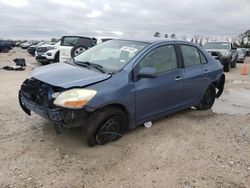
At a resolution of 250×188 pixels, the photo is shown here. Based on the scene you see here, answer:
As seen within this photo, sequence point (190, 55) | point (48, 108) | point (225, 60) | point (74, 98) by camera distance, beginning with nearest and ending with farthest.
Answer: point (74, 98) → point (48, 108) → point (190, 55) → point (225, 60)

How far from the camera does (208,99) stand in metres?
6.30

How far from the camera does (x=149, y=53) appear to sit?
4.68m

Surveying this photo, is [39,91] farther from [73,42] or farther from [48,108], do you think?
[73,42]

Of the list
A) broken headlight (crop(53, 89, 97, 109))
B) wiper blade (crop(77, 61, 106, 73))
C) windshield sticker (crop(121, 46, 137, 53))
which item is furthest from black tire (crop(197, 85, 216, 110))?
broken headlight (crop(53, 89, 97, 109))

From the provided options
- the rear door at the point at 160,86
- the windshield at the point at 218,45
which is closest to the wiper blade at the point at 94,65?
the rear door at the point at 160,86

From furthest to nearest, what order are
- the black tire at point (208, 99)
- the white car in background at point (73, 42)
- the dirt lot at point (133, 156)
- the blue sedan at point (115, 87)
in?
the white car in background at point (73, 42) → the black tire at point (208, 99) → the blue sedan at point (115, 87) → the dirt lot at point (133, 156)

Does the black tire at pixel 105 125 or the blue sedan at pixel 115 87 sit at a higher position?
the blue sedan at pixel 115 87

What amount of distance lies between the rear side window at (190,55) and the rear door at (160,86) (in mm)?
303

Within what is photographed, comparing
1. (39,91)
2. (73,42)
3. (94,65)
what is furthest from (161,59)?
(73,42)

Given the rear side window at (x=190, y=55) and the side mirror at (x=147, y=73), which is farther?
the rear side window at (x=190, y=55)

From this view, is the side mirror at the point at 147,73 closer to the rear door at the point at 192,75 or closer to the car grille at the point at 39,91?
the rear door at the point at 192,75

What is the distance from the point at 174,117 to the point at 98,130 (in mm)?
2146

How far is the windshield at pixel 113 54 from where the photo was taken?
4.48 m

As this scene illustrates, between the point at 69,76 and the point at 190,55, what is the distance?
262cm
